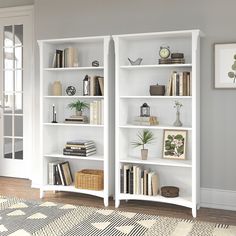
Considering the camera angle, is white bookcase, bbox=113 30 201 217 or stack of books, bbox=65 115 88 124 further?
stack of books, bbox=65 115 88 124

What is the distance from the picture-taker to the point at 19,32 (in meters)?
5.50

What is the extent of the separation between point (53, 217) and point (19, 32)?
2.91 meters

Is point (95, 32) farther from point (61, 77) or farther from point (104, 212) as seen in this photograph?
point (104, 212)

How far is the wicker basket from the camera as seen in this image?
4.31 metres

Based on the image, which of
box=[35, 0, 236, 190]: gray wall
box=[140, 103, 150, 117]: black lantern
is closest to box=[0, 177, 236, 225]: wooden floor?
box=[35, 0, 236, 190]: gray wall

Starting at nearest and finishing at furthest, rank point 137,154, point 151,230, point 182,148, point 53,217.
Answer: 1. point 151,230
2. point 53,217
3. point 182,148
4. point 137,154

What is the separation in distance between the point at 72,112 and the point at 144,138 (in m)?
1.04

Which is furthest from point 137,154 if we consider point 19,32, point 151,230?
point 19,32

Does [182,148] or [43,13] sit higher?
[43,13]

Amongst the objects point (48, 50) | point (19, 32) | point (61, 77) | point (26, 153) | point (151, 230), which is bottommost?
point (151, 230)

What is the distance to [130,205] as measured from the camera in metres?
4.21

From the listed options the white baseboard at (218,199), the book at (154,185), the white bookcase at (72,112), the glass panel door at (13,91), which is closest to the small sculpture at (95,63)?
the white bookcase at (72,112)

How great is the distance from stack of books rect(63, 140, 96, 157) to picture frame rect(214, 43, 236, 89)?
1.59m

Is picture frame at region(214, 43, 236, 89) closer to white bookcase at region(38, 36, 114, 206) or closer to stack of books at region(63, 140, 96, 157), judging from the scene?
white bookcase at region(38, 36, 114, 206)
